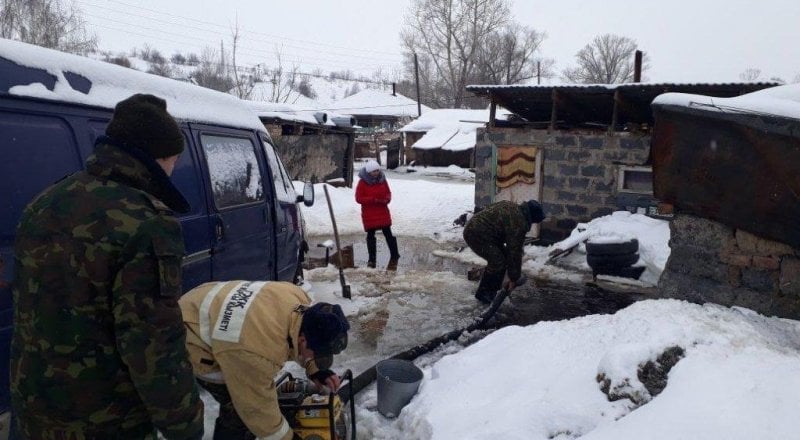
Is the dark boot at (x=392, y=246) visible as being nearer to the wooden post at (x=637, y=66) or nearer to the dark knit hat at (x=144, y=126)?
the wooden post at (x=637, y=66)

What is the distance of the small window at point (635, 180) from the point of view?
9.45 metres

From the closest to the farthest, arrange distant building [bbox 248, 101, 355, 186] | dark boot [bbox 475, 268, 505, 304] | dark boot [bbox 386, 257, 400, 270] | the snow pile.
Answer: the snow pile, dark boot [bbox 475, 268, 505, 304], dark boot [bbox 386, 257, 400, 270], distant building [bbox 248, 101, 355, 186]

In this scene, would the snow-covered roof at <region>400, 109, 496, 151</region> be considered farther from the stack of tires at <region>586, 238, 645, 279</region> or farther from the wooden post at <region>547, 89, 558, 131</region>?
the stack of tires at <region>586, 238, 645, 279</region>

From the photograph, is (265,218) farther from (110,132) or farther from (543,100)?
(543,100)

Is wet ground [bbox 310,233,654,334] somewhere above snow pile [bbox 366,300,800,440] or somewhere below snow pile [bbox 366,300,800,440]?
below

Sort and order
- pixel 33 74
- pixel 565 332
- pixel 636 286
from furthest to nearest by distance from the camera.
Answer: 1. pixel 636 286
2. pixel 565 332
3. pixel 33 74

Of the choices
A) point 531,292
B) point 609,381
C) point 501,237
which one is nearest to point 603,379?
point 609,381

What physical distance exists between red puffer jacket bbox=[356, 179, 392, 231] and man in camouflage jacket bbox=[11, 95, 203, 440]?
6269 mm

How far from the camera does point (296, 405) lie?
2840mm

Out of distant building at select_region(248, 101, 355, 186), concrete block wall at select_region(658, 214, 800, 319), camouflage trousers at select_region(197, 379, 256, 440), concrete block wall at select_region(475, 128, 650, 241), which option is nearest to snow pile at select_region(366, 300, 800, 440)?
concrete block wall at select_region(658, 214, 800, 319)

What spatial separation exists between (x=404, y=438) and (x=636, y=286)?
17.2ft

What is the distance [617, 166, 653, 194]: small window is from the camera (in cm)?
945

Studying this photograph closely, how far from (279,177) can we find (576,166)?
21.3 ft

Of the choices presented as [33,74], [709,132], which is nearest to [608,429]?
[709,132]
